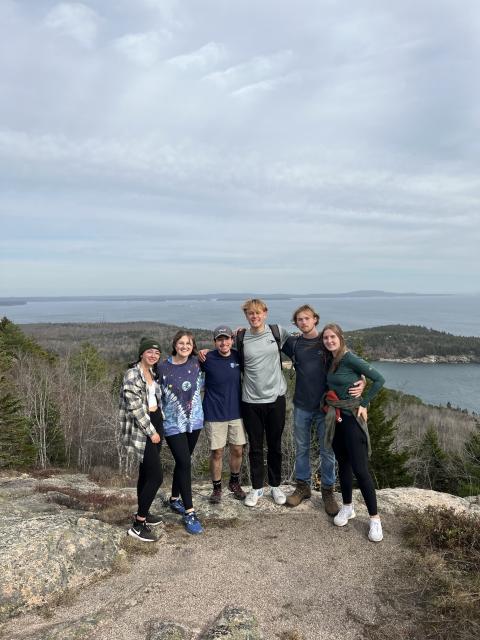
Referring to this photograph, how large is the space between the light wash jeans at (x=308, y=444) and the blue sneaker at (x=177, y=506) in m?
1.60

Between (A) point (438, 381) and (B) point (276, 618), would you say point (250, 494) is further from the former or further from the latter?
(A) point (438, 381)

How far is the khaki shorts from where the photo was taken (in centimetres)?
478

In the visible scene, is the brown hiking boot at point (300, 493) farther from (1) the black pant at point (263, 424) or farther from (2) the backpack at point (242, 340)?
(2) the backpack at point (242, 340)

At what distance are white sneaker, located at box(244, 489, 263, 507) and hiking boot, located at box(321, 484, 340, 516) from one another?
2.79 ft

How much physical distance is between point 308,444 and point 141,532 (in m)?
2.27

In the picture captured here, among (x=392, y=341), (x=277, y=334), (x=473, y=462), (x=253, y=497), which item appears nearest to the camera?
(x=277, y=334)

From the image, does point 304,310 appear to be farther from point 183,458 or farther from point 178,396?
point 183,458

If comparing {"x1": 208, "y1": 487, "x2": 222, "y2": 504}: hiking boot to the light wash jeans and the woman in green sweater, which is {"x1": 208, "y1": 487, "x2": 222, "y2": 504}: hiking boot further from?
the woman in green sweater

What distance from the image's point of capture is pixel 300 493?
5.29 meters

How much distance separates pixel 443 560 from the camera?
12.9 feet

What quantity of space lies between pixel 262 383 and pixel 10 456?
52.6 ft

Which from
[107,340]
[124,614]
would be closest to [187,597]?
[124,614]

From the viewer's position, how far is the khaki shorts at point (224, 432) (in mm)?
4781

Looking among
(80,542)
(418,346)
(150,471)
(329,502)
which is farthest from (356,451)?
(418,346)
